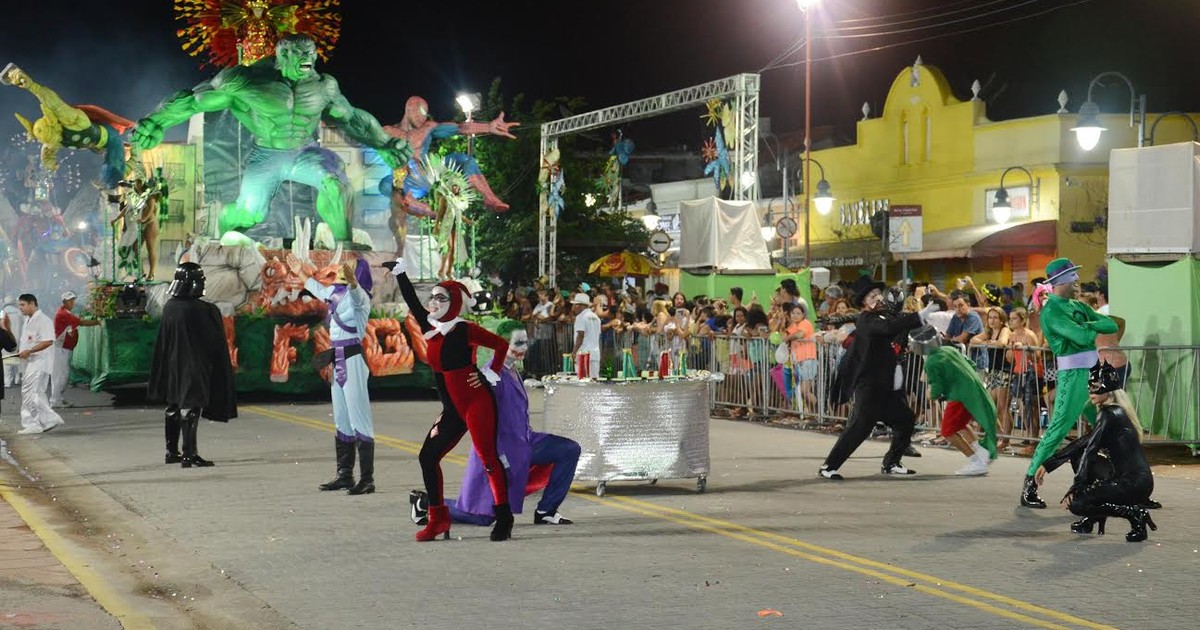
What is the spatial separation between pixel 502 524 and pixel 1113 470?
399 centimetres

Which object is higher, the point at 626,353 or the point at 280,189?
the point at 280,189

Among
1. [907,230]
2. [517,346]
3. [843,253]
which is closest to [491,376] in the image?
[517,346]

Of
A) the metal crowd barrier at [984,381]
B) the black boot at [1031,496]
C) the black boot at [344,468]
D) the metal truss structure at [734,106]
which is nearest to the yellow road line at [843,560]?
the metal crowd barrier at [984,381]

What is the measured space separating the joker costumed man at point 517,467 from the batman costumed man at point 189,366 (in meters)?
5.03

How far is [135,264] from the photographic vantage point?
25.2 meters

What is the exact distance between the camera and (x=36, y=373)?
61.8ft

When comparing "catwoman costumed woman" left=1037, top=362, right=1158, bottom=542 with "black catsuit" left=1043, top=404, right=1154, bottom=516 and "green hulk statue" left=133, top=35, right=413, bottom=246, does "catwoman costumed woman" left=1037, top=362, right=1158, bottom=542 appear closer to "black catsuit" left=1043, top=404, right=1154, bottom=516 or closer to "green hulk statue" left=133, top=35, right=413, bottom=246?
"black catsuit" left=1043, top=404, right=1154, bottom=516

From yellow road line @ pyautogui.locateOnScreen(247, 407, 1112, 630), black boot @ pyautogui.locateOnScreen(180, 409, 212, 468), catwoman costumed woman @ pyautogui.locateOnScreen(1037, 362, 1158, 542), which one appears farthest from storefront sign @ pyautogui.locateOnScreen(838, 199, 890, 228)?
catwoman costumed woman @ pyautogui.locateOnScreen(1037, 362, 1158, 542)

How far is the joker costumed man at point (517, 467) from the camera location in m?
10.6

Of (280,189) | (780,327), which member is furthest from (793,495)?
(280,189)

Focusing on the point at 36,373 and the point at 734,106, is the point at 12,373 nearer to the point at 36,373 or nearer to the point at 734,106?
the point at 36,373

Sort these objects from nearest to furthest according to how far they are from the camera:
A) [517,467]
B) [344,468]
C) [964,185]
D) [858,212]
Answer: [517,467] < [344,468] < [964,185] < [858,212]

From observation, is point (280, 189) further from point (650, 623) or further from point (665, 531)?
point (650, 623)

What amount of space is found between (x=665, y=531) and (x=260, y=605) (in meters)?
3.35
